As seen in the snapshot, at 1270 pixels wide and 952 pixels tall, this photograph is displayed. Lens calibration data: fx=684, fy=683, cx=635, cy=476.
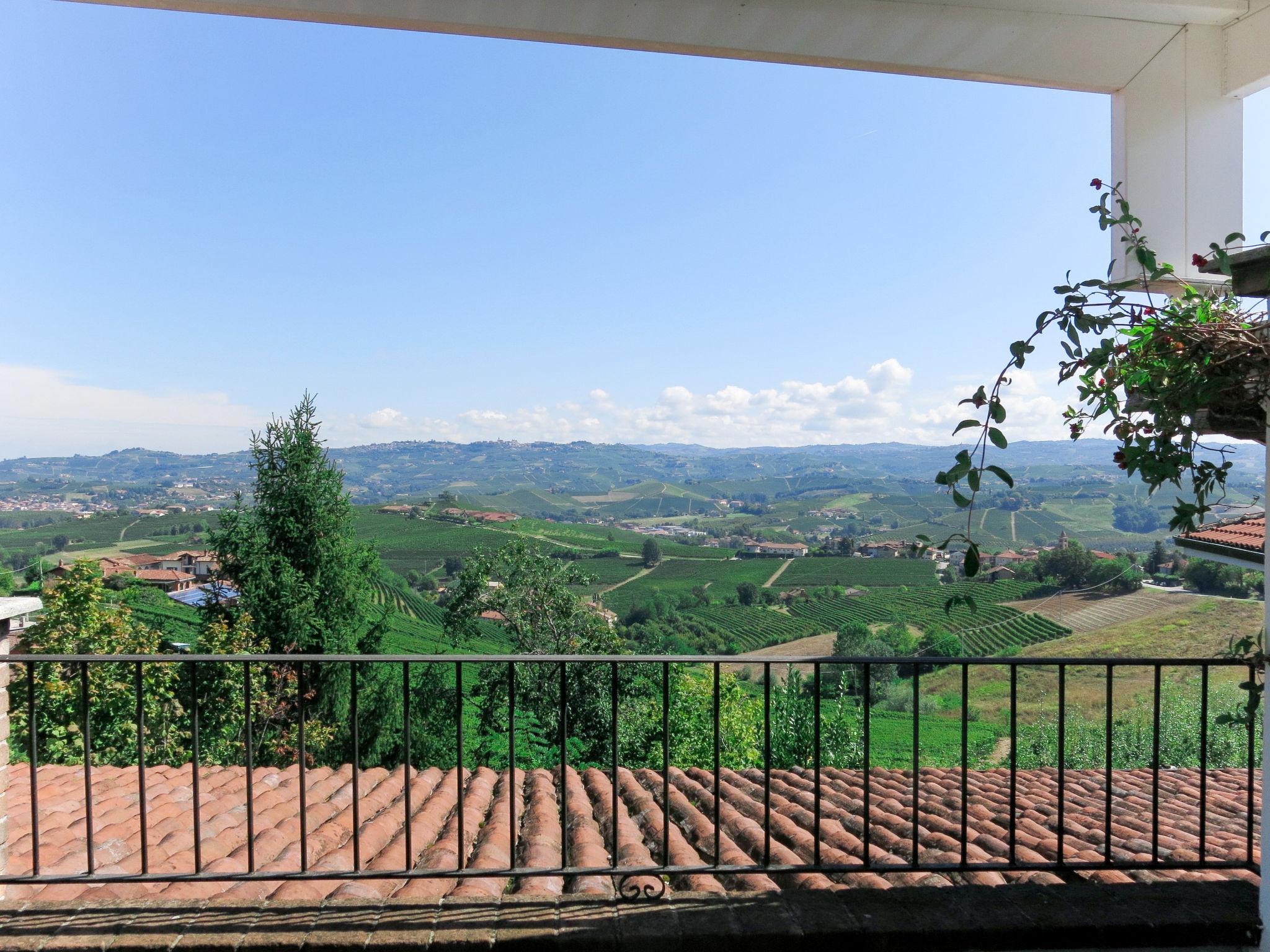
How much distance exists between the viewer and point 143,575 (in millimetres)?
19641

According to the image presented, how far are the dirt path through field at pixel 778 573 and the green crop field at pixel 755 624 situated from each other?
240 cm

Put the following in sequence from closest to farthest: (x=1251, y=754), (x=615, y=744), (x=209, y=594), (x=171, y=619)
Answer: (x=615, y=744), (x=1251, y=754), (x=209, y=594), (x=171, y=619)

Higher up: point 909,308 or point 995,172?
point 909,308

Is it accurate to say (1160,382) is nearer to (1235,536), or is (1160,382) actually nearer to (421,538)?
(1235,536)

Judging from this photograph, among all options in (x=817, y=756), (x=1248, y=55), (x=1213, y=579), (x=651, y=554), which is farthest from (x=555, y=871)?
(x=651, y=554)

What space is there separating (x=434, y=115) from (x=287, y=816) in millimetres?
21387

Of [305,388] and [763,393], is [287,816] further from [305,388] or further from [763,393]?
[763,393]

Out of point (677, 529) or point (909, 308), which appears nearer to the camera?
point (677, 529)

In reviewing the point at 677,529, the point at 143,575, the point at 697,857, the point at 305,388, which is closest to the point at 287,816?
the point at 697,857

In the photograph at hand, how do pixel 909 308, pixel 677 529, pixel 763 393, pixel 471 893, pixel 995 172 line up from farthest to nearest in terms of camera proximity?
pixel 763 393 → pixel 909 308 → pixel 677 529 → pixel 995 172 → pixel 471 893

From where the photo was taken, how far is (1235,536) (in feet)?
8.57

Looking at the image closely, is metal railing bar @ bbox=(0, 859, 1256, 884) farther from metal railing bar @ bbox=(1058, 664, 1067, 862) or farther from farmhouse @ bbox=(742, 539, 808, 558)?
farmhouse @ bbox=(742, 539, 808, 558)

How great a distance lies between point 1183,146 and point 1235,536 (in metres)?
1.45

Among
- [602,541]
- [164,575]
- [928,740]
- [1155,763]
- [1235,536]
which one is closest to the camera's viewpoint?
[1155,763]
